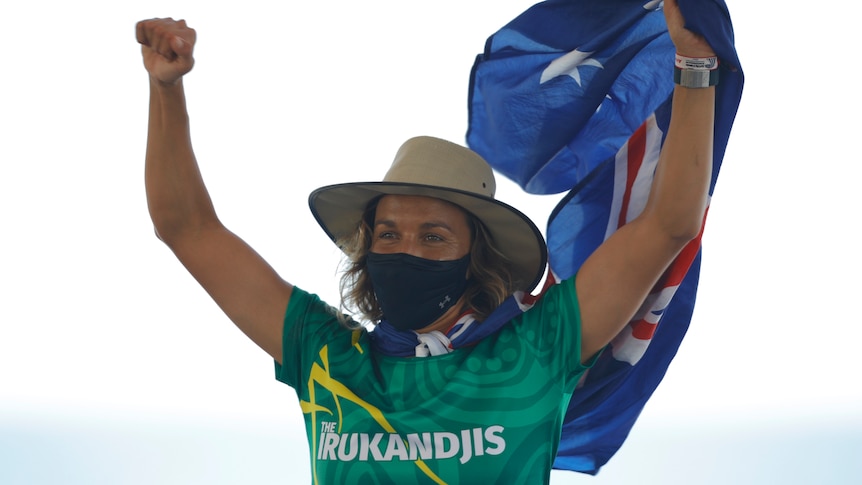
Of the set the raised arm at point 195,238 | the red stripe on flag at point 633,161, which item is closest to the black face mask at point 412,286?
the raised arm at point 195,238

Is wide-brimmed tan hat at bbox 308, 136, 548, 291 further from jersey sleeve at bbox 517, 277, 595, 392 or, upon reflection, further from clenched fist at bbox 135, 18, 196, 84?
clenched fist at bbox 135, 18, 196, 84

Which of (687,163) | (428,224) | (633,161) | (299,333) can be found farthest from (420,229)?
(687,163)

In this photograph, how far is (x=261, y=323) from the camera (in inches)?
89.6

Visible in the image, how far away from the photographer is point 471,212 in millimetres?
2355

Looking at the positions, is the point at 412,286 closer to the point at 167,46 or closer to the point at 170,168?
the point at 170,168

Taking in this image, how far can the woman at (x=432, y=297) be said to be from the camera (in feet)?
6.67

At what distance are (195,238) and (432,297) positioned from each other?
543 millimetres

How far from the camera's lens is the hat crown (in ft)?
7.47

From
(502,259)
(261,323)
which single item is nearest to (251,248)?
(261,323)

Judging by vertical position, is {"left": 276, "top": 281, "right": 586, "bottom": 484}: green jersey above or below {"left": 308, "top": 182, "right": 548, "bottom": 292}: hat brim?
below

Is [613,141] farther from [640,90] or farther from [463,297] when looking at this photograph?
[463,297]

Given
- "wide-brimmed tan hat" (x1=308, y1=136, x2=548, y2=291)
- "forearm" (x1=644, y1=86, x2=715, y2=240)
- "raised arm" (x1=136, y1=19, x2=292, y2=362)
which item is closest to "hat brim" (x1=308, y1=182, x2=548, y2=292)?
"wide-brimmed tan hat" (x1=308, y1=136, x2=548, y2=291)

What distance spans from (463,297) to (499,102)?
543 mm

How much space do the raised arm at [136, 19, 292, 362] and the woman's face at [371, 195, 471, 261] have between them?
10.2 inches
